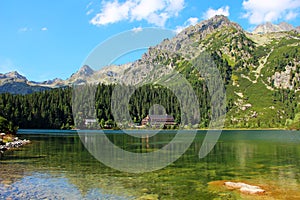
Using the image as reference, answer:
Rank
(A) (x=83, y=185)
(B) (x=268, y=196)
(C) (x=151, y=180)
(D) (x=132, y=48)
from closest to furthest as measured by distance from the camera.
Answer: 1. (B) (x=268, y=196)
2. (A) (x=83, y=185)
3. (C) (x=151, y=180)
4. (D) (x=132, y=48)

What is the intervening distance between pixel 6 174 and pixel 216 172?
2433cm

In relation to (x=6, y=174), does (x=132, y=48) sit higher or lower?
higher

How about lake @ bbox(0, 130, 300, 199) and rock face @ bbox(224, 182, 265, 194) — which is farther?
rock face @ bbox(224, 182, 265, 194)

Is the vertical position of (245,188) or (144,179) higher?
(144,179)

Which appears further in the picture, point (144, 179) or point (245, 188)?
point (144, 179)

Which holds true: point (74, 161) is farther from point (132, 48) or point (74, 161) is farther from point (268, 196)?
point (268, 196)

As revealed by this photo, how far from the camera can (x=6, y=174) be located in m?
37.1

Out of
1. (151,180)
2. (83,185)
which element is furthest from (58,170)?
(151,180)

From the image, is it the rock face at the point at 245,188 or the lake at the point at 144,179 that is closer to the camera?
the lake at the point at 144,179

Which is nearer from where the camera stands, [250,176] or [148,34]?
[250,176]

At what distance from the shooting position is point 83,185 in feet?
104

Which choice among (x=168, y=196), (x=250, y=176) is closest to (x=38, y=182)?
(x=168, y=196)

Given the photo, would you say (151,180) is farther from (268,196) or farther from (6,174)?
(6,174)

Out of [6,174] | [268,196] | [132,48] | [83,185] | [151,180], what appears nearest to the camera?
[268,196]
